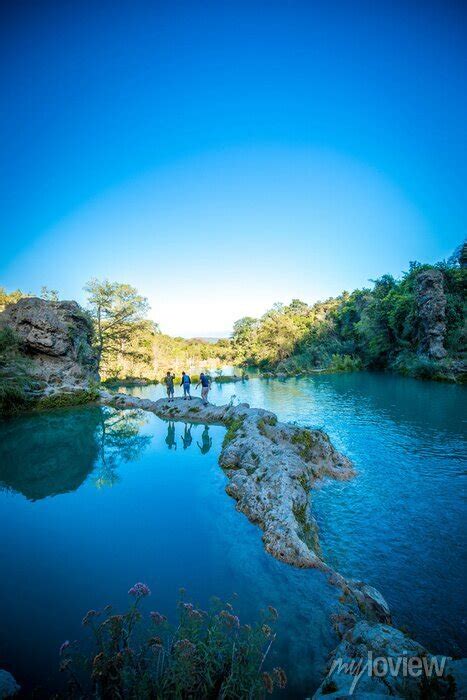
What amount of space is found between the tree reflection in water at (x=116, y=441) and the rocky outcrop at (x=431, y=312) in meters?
29.2

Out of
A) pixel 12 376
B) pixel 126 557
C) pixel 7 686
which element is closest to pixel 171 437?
pixel 126 557

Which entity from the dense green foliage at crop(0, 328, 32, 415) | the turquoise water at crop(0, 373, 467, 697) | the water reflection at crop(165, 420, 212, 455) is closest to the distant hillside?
the turquoise water at crop(0, 373, 467, 697)

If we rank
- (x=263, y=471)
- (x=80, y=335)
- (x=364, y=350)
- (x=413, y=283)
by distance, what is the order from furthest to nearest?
(x=364, y=350) < (x=413, y=283) < (x=80, y=335) < (x=263, y=471)

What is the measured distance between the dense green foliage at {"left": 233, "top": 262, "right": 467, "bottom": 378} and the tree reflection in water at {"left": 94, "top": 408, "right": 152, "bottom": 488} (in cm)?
2621

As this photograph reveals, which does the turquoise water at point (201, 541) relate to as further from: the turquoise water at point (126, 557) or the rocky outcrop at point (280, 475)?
the rocky outcrop at point (280, 475)

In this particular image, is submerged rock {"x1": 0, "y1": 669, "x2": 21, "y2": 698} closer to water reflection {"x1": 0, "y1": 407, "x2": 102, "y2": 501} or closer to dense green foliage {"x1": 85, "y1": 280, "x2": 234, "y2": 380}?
water reflection {"x1": 0, "y1": 407, "x2": 102, "y2": 501}

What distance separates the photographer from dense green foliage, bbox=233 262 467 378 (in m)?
32.0

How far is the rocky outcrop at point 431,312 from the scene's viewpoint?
3139 centimetres

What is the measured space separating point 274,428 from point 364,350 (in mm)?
35339

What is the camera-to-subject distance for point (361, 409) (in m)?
17.8

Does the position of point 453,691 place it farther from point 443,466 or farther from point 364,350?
point 364,350

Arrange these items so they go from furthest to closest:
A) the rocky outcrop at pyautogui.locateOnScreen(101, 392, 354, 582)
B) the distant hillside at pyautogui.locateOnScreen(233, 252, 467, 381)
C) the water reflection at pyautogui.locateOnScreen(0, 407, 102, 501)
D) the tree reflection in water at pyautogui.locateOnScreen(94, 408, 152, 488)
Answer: the distant hillside at pyautogui.locateOnScreen(233, 252, 467, 381) → the tree reflection in water at pyautogui.locateOnScreen(94, 408, 152, 488) → the water reflection at pyautogui.locateOnScreen(0, 407, 102, 501) → the rocky outcrop at pyautogui.locateOnScreen(101, 392, 354, 582)

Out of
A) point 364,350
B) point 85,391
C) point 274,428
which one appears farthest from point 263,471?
point 364,350

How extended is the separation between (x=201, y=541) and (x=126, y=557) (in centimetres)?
137
